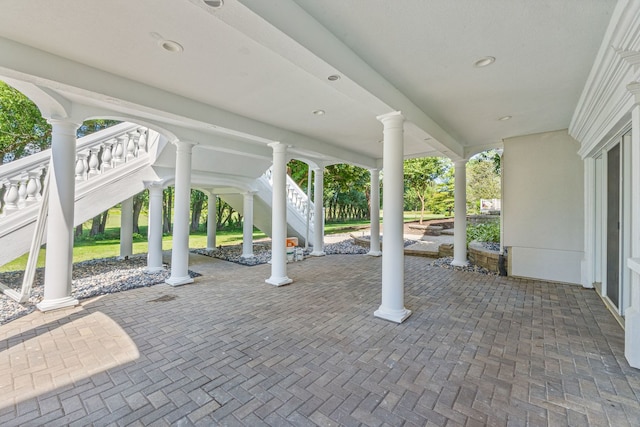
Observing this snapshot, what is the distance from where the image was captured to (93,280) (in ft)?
18.5

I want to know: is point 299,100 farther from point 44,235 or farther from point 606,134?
point 44,235

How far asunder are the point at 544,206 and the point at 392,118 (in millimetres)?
4408

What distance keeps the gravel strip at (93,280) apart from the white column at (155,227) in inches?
10.8

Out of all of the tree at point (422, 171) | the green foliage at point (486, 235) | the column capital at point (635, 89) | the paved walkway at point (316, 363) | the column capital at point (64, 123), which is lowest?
the paved walkway at point (316, 363)

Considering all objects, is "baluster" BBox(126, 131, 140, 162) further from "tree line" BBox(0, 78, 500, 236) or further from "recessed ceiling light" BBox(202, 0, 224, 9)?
"recessed ceiling light" BBox(202, 0, 224, 9)

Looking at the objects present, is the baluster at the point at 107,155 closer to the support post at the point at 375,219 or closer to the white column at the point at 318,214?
the white column at the point at 318,214

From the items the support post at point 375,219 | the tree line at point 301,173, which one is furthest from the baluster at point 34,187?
the support post at point 375,219

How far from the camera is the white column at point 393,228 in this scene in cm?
382

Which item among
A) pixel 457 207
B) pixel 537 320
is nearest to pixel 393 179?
pixel 537 320

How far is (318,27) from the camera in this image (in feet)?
7.67

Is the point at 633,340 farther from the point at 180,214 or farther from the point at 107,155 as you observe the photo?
the point at 107,155

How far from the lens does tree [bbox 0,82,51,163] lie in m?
8.68

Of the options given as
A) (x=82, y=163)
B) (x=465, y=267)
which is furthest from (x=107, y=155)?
(x=465, y=267)

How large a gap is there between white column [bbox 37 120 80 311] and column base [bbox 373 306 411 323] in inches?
184
